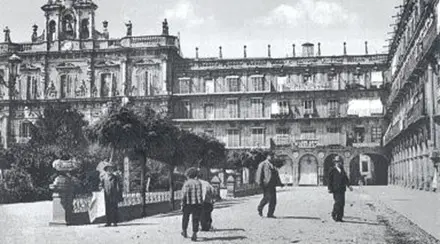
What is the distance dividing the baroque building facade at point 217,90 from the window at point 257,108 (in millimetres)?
91

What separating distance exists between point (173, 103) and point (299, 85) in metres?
11.6

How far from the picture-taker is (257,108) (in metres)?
58.2

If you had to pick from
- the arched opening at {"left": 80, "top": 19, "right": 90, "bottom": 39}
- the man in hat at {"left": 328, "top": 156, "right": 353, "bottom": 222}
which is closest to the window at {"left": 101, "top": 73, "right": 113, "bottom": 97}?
the arched opening at {"left": 80, "top": 19, "right": 90, "bottom": 39}

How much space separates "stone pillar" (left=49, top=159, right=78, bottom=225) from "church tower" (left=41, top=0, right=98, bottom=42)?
42781 mm

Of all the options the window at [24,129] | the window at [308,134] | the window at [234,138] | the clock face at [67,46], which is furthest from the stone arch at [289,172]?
the window at [24,129]

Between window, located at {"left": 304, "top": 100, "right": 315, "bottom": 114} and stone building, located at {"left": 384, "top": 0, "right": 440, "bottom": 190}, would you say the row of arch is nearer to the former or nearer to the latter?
window, located at {"left": 304, "top": 100, "right": 315, "bottom": 114}

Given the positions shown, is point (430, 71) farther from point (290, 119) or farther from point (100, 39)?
point (100, 39)

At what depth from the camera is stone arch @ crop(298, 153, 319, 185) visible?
56.3 metres

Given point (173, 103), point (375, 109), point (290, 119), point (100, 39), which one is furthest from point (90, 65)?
point (375, 109)

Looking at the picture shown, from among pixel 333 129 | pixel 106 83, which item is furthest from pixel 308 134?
pixel 106 83

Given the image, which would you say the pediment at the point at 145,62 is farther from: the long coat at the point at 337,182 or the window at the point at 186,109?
the long coat at the point at 337,182

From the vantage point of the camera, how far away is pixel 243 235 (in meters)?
11.9

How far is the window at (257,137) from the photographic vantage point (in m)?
57.6

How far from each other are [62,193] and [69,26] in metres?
45.7
